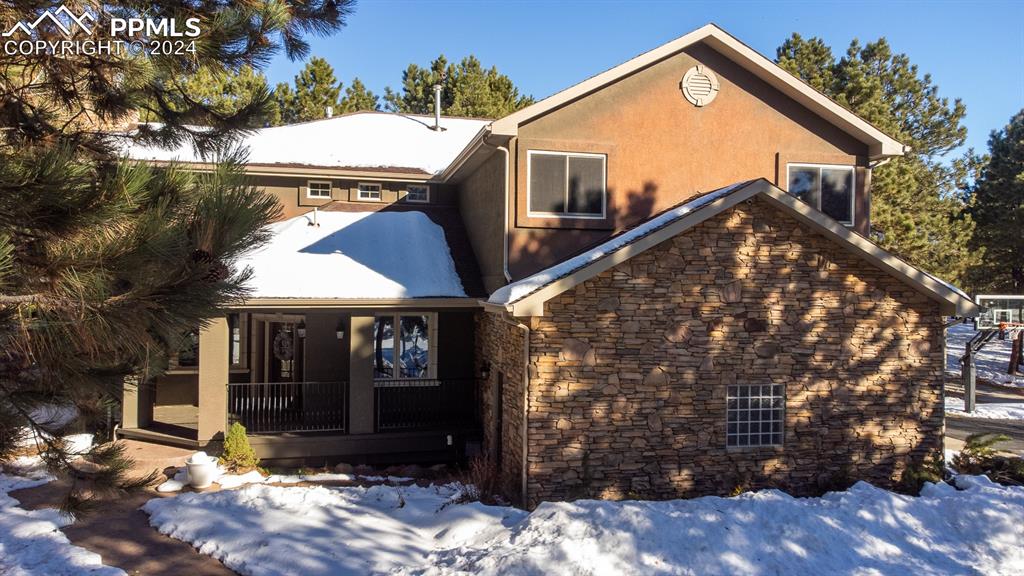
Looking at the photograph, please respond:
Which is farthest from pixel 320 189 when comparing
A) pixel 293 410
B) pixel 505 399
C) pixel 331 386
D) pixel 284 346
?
pixel 505 399

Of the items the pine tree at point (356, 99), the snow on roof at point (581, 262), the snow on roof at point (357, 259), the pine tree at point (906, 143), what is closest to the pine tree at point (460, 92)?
the pine tree at point (356, 99)

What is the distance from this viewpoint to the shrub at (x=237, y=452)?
10.9m

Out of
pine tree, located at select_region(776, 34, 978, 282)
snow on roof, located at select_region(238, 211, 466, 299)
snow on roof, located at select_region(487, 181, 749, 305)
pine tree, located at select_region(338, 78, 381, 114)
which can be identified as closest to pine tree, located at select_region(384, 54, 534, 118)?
pine tree, located at select_region(338, 78, 381, 114)

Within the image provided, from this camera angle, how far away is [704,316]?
964 cm

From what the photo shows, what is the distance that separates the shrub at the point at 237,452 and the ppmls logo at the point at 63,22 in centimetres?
726

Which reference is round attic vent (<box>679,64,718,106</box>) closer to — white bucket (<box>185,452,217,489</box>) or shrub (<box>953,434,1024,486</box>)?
shrub (<box>953,434,1024,486</box>)

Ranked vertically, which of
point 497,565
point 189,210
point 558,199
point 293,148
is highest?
point 293,148

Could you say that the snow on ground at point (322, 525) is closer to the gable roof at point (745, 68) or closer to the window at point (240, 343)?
the window at point (240, 343)

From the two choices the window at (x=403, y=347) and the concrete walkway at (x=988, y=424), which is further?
the window at (x=403, y=347)

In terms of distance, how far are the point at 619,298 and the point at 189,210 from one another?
21.4 ft

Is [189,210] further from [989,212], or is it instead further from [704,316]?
[989,212]

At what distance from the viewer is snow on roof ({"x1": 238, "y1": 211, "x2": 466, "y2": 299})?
12070 millimetres

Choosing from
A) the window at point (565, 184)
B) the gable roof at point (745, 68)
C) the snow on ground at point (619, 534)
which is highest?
the gable roof at point (745, 68)

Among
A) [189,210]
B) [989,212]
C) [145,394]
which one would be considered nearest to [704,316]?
[189,210]
